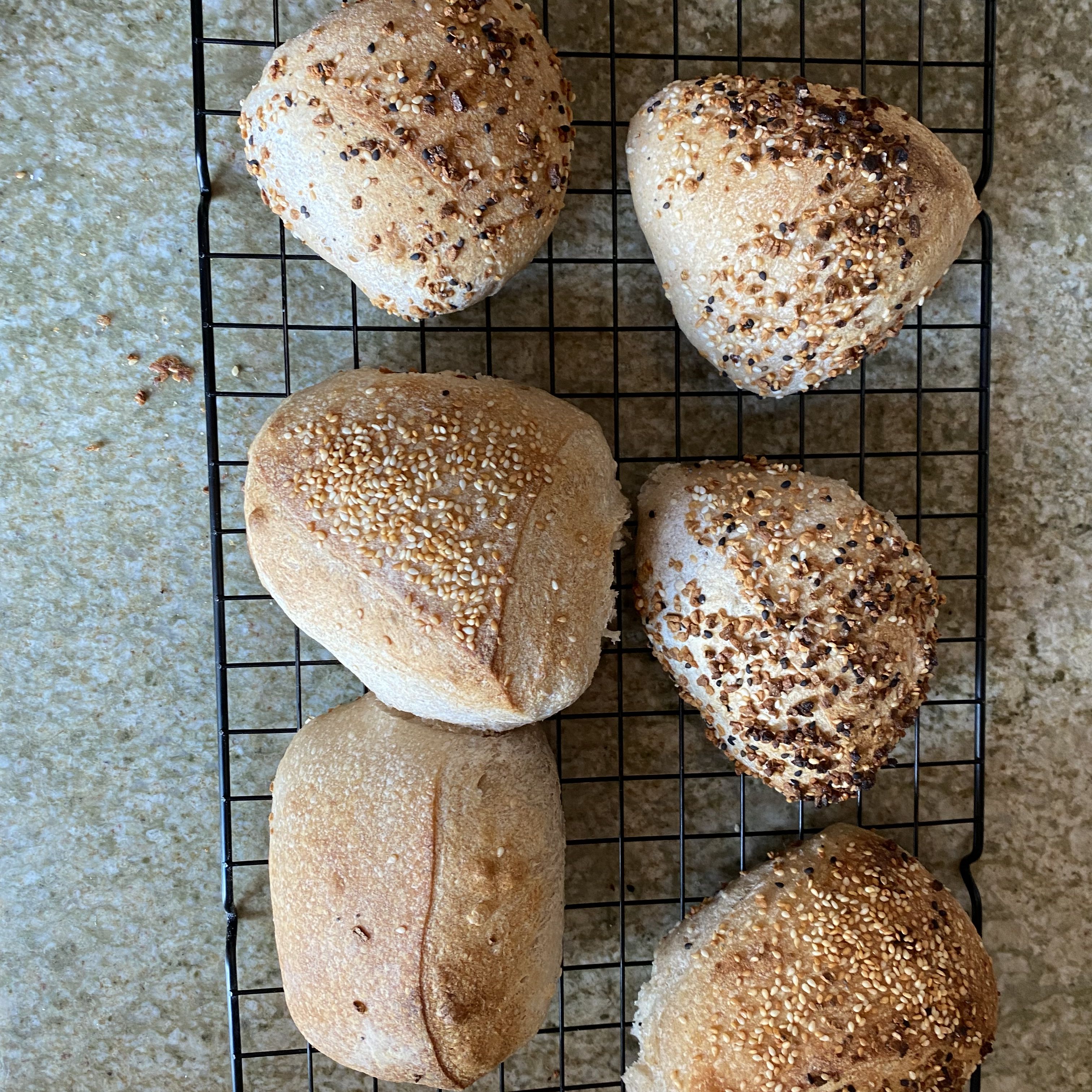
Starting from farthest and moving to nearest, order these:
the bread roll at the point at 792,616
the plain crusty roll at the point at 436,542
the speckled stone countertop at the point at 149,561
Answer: the speckled stone countertop at the point at 149,561
the bread roll at the point at 792,616
the plain crusty roll at the point at 436,542

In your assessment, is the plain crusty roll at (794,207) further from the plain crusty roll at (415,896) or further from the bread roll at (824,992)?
the bread roll at (824,992)

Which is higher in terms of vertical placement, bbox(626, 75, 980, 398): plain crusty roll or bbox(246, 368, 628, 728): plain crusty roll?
bbox(626, 75, 980, 398): plain crusty roll

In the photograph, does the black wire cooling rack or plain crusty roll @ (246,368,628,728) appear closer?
plain crusty roll @ (246,368,628,728)

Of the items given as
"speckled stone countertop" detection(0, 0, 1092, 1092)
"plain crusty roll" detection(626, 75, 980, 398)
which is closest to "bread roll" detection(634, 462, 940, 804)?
"plain crusty roll" detection(626, 75, 980, 398)

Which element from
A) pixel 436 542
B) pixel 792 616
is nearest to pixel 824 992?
pixel 792 616

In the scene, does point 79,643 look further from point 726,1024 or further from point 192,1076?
point 726,1024

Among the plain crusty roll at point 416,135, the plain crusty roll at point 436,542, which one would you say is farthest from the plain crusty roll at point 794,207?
the plain crusty roll at point 436,542

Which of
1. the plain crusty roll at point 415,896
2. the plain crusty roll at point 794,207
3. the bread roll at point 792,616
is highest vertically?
the plain crusty roll at point 794,207

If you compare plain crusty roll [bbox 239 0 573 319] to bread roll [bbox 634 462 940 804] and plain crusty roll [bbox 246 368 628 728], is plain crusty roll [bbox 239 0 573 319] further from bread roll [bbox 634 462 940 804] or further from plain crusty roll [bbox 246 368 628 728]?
bread roll [bbox 634 462 940 804]
